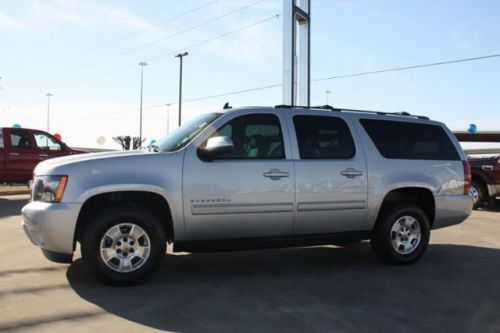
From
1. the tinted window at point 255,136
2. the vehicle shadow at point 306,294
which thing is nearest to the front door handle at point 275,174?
the tinted window at point 255,136

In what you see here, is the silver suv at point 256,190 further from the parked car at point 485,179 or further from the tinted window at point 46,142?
the tinted window at point 46,142

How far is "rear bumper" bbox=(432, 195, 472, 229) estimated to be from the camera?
6809 mm

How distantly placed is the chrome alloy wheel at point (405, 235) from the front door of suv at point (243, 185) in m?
1.54

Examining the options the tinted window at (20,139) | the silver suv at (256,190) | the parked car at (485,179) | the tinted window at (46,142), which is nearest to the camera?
the silver suv at (256,190)

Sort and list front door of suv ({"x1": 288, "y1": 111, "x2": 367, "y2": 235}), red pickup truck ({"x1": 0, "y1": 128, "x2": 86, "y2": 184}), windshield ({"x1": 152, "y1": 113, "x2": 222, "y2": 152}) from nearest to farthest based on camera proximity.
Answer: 1. windshield ({"x1": 152, "y1": 113, "x2": 222, "y2": 152})
2. front door of suv ({"x1": 288, "y1": 111, "x2": 367, "y2": 235})
3. red pickup truck ({"x1": 0, "y1": 128, "x2": 86, "y2": 184})

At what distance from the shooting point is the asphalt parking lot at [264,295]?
4.25 metres

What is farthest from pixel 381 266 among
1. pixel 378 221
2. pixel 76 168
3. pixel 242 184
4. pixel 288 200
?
pixel 76 168

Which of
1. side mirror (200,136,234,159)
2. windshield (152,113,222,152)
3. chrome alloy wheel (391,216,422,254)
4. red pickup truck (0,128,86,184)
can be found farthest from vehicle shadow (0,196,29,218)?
chrome alloy wheel (391,216,422,254)

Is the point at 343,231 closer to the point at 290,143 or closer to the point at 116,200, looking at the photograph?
the point at 290,143

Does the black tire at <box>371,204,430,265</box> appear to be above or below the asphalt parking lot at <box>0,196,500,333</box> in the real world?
above

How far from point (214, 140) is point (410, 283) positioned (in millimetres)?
2646

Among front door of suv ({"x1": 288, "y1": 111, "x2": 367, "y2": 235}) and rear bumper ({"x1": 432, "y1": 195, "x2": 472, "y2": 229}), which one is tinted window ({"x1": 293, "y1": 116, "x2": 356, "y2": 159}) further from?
rear bumper ({"x1": 432, "y1": 195, "x2": 472, "y2": 229})

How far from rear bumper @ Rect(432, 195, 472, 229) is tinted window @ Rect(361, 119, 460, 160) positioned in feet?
1.78

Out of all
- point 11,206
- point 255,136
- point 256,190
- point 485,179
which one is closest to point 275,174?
point 256,190
